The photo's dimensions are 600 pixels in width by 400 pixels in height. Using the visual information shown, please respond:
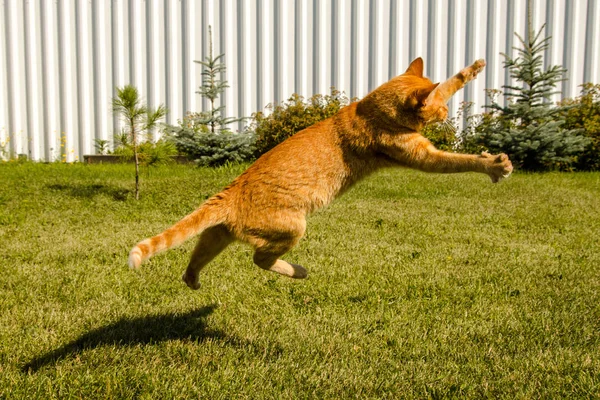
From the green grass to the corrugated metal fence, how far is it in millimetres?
7524

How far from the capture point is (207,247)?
359 cm

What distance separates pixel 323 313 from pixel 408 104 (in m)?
1.74

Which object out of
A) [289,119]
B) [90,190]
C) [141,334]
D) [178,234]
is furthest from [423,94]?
[289,119]

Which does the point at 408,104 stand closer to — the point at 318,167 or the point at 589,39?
the point at 318,167

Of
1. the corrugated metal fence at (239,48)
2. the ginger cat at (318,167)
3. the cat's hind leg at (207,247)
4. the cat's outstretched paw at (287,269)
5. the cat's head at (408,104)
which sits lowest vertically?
the cat's outstretched paw at (287,269)

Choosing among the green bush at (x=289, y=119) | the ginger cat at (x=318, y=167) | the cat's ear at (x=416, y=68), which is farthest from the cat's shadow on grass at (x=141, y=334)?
the green bush at (x=289, y=119)

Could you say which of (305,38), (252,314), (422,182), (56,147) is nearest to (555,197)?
(422,182)

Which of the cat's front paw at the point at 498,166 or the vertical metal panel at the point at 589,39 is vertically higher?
the vertical metal panel at the point at 589,39

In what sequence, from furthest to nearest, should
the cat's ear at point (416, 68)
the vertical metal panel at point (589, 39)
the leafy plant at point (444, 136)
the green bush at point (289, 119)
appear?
the vertical metal panel at point (589, 39) → the green bush at point (289, 119) → the leafy plant at point (444, 136) → the cat's ear at point (416, 68)

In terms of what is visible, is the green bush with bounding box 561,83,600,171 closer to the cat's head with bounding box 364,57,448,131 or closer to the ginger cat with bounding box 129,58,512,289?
the cat's head with bounding box 364,57,448,131

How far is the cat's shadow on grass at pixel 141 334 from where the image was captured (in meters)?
3.44

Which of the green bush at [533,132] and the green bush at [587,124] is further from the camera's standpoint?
the green bush at [587,124]

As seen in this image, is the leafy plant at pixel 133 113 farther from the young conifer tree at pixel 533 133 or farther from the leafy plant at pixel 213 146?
the young conifer tree at pixel 533 133

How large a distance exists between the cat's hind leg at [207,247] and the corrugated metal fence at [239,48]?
11323 millimetres
